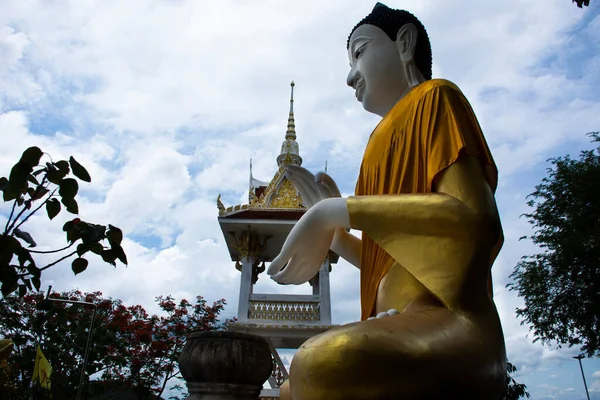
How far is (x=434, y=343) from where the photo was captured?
158 centimetres

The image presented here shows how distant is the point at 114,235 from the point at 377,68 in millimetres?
1603

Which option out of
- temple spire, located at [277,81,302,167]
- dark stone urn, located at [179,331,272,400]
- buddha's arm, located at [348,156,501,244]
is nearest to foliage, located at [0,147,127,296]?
buddha's arm, located at [348,156,501,244]

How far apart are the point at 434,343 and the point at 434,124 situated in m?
1.01

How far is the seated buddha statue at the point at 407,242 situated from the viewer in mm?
1540

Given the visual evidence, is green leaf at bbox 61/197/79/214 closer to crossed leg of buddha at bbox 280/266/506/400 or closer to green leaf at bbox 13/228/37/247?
green leaf at bbox 13/228/37/247

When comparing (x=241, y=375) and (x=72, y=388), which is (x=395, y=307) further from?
(x=72, y=388)

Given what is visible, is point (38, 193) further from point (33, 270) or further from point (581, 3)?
point (581, 3)

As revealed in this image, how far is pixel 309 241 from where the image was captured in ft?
7.42

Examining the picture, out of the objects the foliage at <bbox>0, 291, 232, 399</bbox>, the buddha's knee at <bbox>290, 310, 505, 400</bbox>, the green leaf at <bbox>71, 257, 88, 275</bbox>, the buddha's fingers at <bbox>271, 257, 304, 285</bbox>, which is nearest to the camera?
the buddha's knee at <bbox>290, 310, 505, 400</bbox>

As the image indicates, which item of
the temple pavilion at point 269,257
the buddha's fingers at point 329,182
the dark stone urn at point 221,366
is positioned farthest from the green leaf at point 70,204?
the temple pavilion at point 269,257

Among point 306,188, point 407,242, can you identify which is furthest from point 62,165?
point 407,242

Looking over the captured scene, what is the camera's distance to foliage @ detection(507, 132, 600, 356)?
12.1 meters

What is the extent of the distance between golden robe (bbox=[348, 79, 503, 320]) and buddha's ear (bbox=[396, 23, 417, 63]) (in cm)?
33

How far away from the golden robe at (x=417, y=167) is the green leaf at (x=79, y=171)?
42.9 inches
